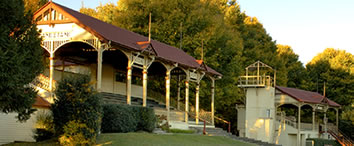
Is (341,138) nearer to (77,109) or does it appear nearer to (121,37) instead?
(121,37)

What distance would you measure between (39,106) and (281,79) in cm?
3829

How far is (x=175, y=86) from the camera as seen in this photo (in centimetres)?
3934

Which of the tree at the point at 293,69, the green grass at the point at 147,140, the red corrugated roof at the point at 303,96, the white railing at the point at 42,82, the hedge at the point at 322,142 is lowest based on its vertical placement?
the hedge at the point at 322,142

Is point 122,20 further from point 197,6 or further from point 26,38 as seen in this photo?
point 26,38

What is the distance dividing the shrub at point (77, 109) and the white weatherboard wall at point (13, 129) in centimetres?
217

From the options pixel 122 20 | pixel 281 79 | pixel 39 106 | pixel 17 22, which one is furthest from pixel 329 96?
pixel 17 22

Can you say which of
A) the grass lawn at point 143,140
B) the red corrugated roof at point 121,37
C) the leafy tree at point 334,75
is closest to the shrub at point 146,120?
the grass lawn at point 143,140

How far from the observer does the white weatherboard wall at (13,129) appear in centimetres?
1942

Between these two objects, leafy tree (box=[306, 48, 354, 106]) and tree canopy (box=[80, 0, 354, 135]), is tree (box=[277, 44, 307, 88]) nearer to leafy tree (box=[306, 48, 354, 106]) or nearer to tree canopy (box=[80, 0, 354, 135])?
leafy tree (box=[306, 48, 354, 106])

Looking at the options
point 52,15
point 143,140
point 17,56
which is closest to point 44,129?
point 143,140

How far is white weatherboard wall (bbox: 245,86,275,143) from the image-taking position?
129 ft

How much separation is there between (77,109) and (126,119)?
15.8 feet

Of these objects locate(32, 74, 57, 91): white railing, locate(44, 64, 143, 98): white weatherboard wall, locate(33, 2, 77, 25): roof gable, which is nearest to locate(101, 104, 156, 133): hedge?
locate(32, 74, 57, 91): white railing

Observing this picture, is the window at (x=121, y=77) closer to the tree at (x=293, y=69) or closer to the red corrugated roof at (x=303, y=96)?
the red corrugated roof at (x=303, y=96)
